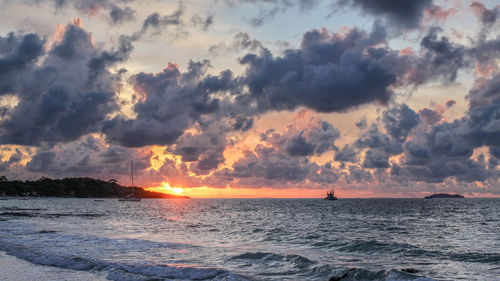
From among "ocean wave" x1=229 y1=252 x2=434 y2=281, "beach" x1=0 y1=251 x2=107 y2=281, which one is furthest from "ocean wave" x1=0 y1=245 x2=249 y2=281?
"ocean wave" x1=229 y1=252 x2=434 y2=281

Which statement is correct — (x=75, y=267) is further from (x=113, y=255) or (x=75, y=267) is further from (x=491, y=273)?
(x=491, y=273)

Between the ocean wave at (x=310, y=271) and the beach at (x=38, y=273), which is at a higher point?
the beach at (x=38, y=273)

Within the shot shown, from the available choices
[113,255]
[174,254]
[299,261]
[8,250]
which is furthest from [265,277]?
[8,250]

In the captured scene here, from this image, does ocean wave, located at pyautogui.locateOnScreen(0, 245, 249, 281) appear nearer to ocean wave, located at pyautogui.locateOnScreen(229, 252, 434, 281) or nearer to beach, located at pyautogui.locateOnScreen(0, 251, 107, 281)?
beach, located at pyautogui.locateOnScreen(0, 251, 107, 281)

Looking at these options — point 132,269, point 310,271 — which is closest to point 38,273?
point 132,269

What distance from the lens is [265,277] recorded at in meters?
23.0

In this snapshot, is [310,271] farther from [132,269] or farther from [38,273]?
[38,273]

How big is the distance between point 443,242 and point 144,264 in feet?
99.8

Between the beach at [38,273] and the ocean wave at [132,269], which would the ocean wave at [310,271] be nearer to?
the ocean wave at [132,269]

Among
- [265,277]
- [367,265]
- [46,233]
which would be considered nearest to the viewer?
[265,277]

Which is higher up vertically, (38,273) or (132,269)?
(38,273)

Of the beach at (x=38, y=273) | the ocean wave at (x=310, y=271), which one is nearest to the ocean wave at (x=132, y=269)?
the beach at (x=38, y=273)

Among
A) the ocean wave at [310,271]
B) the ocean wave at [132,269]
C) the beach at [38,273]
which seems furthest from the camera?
the ocean wave at [310,271]

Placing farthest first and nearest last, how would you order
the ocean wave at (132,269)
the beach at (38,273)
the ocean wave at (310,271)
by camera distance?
1. the ocean wave at (310,271)
2. the ocean wave at (132,269)
3. the beach at (38,273)
